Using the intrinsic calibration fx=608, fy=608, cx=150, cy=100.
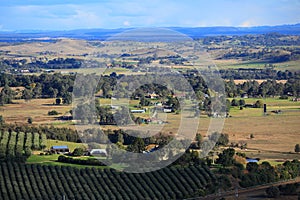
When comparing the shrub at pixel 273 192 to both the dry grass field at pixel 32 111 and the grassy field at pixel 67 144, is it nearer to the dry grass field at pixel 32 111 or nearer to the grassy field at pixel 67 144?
the grassy field at pixel 67 144

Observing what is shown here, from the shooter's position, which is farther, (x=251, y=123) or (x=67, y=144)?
(x=251, y=123)

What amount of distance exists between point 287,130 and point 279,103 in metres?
10.1

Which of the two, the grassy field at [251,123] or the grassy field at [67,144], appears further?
the grassy field at [251,123]

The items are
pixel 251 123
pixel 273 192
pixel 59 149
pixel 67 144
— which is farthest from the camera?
pixel 251 123

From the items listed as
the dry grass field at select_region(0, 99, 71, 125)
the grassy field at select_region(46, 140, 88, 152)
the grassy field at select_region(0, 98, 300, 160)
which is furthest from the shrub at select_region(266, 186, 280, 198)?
the dry grass field at select_region(0, 99, 71, 125)

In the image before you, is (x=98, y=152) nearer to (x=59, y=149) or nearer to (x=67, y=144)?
(x=59, y=149)

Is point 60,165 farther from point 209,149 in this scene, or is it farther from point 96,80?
point 96,80

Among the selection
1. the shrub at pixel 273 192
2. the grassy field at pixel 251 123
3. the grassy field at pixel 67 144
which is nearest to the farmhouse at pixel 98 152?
the grassy field at pixel 67 144

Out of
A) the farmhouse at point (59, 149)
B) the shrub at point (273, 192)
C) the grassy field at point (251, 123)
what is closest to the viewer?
the shrub at point (273, 192)

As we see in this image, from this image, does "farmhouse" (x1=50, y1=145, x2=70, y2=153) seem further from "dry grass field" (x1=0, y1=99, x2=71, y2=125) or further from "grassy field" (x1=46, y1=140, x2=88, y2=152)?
"dry grass field" (x1=0, y1=99, x2=71, y2=125)

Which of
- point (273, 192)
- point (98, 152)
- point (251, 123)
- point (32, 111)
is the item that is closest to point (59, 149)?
point (98, 152)

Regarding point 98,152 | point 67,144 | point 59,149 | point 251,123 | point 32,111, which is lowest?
point 32,111

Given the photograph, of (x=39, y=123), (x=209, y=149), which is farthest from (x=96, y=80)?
(x=209, y=149)

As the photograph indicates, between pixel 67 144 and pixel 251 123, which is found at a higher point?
pixel 67 144
